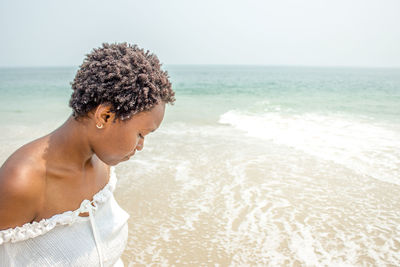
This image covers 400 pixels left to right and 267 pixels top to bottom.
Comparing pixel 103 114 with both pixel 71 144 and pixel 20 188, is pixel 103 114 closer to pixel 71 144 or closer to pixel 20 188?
pixel 71 144

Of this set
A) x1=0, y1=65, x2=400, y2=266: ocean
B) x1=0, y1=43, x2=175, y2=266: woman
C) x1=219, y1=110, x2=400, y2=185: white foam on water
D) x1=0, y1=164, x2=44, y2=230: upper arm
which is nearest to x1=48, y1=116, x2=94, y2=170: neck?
x1=0, y1=43, x2=175, y2=266: woman

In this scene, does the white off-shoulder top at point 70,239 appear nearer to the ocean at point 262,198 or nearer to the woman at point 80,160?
the woman at point 80,160

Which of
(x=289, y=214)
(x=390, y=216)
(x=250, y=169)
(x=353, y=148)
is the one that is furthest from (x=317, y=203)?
(x=353, y=148)

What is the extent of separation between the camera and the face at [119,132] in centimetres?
128

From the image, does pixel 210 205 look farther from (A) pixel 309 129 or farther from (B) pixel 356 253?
(A) pixel 309 129

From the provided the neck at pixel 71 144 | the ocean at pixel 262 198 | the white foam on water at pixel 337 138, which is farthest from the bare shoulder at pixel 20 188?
the white foam on water at pixel 337 138

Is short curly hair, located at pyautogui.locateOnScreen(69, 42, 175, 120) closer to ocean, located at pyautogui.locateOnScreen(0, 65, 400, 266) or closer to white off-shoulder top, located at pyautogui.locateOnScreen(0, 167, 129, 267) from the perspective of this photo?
white off-shoulder top, located at pyautogui.locateOnScreen(0, 167, 129, 267)

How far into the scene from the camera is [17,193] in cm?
107

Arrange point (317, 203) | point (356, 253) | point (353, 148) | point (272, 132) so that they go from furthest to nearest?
point (272, 132), point (353, 148), point (317, 203), point (356, 253)

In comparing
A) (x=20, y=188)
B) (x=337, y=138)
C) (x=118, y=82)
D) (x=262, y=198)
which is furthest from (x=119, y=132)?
(x=337, y=138)

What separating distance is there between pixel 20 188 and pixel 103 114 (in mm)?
377

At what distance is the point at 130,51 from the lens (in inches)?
49.4

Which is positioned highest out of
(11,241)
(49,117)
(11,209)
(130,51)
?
(130,51)

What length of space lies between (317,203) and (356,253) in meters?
1.05
